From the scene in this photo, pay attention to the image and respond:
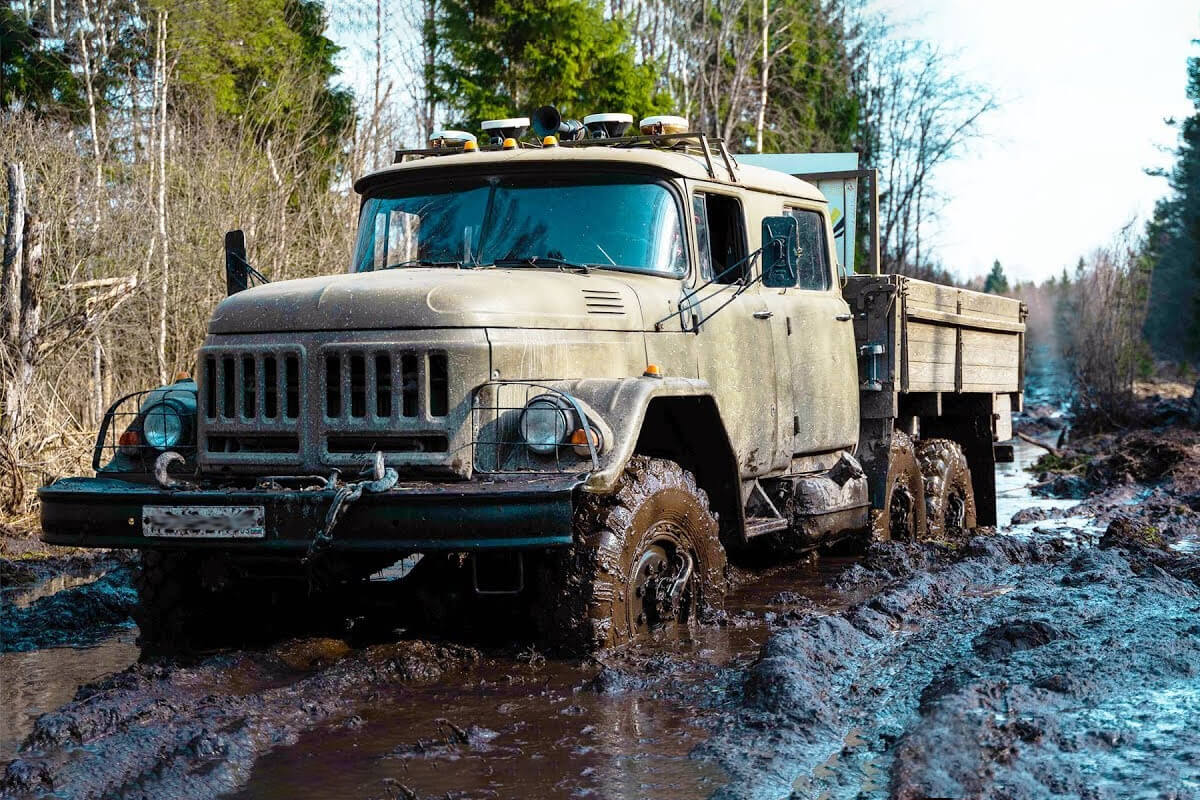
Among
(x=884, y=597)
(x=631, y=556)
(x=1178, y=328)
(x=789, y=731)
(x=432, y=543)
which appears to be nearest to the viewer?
(x=789, y=731)

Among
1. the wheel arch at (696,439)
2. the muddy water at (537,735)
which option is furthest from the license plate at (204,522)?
the wheel arch at (696,439)

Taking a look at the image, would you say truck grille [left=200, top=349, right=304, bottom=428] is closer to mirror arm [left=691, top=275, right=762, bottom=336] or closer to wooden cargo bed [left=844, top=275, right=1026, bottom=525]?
mirror arm [left=691, top=275, right=762, bottom=336]

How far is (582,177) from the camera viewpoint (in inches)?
285

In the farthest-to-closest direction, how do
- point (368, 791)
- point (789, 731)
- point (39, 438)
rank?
1. point (39, 438)
2. point (789, 731)
3. point (368, 791)

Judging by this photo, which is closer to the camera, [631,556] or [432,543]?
[432,543]

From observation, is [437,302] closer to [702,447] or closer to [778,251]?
[702,447]

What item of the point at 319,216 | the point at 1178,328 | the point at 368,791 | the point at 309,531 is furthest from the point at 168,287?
the point at 1178,328

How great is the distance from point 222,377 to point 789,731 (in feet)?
10.3

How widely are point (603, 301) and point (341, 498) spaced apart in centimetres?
177

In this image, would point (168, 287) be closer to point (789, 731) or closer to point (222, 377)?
point (222, 377)

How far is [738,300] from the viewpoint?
783 cm

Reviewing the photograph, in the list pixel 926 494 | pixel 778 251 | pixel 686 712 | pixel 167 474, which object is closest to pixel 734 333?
pixel 778 251

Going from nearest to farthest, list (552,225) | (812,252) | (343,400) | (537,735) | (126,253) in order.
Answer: (537,735)
(343,400)
(552,225)
(812,252)
(126,253)

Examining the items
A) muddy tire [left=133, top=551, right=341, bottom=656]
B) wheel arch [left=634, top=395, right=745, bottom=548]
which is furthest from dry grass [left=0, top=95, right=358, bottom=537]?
wheel arch [left=634, top=395, right=745, bottom=548]
